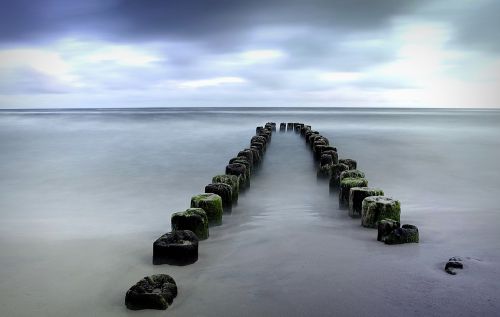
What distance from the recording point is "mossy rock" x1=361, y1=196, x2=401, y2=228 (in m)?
5.07

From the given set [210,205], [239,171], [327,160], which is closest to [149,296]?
[210,205]

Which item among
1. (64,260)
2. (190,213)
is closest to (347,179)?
(190,213)

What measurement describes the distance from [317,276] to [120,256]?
193 cm

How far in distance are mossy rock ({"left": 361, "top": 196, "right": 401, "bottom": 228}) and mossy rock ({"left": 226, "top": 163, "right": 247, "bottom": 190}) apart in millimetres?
2856

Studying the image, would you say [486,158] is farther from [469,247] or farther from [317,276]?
[317,276]

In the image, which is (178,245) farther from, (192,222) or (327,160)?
(327,160)

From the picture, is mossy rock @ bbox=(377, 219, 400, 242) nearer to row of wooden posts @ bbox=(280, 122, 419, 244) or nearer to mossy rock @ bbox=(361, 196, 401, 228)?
row of wooden posts @ bbox=(280, 122, 419, 244)

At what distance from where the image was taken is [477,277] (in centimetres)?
371

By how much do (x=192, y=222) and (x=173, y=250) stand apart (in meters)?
0.68

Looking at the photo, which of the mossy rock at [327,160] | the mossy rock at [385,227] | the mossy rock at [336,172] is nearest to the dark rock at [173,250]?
the mossy rock at [385,227]

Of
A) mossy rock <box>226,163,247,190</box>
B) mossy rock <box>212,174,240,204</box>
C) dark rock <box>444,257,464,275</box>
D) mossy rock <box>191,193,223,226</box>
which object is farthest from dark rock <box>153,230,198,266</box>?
mossy rock <box>226,163,247,190</box>

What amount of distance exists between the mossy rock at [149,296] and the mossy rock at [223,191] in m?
2.71

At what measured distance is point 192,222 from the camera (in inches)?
187

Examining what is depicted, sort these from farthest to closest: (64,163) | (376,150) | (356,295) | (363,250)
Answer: (376,150) → (64,163) → (363,250) → (356,295)
